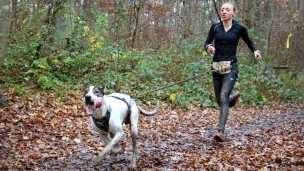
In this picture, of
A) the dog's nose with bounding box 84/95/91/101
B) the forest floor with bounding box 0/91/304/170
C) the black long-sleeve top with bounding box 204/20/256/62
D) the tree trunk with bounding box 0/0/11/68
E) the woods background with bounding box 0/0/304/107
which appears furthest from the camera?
the woods background with bounding box 0/0/304/107

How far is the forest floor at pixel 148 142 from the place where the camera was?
4.81 metres

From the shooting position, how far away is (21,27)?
1070 centimetres

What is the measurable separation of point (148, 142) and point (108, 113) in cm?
222

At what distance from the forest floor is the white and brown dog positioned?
520mm

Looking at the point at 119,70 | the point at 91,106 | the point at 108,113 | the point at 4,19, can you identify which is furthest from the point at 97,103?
the point at 119,70

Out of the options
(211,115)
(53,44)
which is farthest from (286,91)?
(53,44)

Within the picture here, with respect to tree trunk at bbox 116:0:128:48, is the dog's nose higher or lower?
lower

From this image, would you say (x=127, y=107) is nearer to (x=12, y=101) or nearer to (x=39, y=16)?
(x=12, y=101)

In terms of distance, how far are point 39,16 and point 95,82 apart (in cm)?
287

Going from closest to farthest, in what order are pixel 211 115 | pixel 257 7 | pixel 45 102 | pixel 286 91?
pixel 45 102 → pixel 211 115 → pixel 286 91 → pixel 257 7

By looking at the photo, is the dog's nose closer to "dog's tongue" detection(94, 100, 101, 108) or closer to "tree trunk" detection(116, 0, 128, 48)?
"dog's tongue" detection(94, 100, 101, 108)

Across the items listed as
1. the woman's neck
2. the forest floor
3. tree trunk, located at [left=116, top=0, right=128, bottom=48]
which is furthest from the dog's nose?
tree trunk, located at [left=116, top=0, right=128, bottom=48]

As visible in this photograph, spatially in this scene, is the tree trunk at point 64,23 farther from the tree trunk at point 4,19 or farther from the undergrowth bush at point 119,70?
the tree trunk at point 4,19

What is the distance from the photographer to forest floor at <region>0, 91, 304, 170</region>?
481 centimetres
